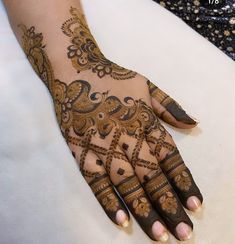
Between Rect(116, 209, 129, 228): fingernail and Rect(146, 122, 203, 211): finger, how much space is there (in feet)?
0.28

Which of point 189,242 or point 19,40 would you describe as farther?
point 19,40

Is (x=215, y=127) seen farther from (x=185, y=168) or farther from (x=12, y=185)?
(x=12, y=185)

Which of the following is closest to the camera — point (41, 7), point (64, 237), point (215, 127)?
point (64, 237)

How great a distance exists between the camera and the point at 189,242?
1.78 ft

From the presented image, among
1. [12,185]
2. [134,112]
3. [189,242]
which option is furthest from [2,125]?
[189,242]

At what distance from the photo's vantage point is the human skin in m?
0.56

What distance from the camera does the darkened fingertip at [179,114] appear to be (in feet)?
2.01

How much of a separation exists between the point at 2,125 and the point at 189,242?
1.03 feet

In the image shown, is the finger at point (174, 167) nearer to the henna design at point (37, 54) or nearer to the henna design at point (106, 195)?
the henna design at point (106, 195)

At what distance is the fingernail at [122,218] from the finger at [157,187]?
1.9 inches

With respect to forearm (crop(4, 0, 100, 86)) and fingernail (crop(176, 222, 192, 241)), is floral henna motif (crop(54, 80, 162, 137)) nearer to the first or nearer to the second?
forearm (crop(4, 0, 100, 86))

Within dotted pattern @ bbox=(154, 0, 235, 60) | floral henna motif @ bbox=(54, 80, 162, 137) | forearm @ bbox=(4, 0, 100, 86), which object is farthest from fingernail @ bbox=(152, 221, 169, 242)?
dotted pattern @ bbox=(154, 0, 235, 60)

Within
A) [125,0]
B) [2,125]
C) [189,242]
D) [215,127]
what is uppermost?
[125,0]

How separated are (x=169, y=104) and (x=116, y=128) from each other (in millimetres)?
95
